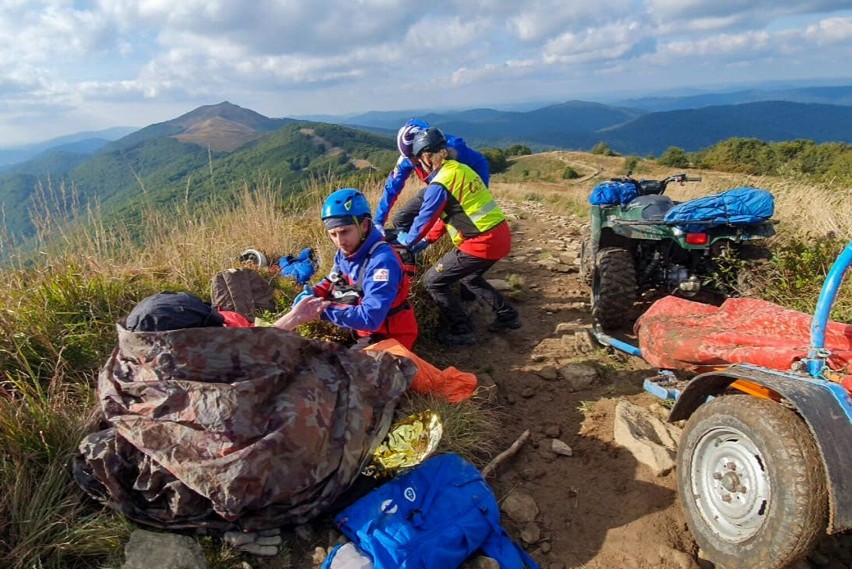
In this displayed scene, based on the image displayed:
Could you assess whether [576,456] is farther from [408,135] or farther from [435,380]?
[408,135]

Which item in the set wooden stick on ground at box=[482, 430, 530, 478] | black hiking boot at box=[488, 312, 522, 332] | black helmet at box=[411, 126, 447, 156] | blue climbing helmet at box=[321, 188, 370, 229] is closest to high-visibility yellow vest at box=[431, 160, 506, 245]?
black helmet at box=[411, 126, 447, 156]

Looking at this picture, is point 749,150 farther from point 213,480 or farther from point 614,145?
point 614,145

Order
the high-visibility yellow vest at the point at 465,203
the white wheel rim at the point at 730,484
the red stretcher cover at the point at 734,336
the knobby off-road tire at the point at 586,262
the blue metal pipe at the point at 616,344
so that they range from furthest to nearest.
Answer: the knobby off-road tire at the point at 586,262 < the high-visibility yellow vest at the point at 465,203 < the blue metal pipe at the point at 616,344 < the red stretcher cover at the point at 734,336 < the white wheel rim at the point at 730,484

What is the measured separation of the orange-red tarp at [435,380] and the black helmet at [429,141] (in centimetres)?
198

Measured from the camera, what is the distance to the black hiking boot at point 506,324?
476cm

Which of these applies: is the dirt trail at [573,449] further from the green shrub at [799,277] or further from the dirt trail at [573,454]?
the green shrub at [799,277]

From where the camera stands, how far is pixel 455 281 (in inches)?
177

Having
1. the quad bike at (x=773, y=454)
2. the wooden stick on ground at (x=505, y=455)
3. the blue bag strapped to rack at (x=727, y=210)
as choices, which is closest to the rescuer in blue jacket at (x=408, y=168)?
the blue bag strapped to rack at (x=727, y=210)

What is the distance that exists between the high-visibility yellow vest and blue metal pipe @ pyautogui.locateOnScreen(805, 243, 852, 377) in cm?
260

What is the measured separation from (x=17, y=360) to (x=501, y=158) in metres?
51.3

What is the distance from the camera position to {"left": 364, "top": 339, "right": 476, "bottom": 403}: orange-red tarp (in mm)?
3033

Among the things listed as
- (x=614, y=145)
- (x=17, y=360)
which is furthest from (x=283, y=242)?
(x=614, y=145)

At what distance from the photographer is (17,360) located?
2.91 metres

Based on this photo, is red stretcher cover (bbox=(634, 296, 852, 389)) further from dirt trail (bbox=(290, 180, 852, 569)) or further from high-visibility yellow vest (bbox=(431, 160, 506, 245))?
high-visibility yellow vest (bbox=(431, 160, 506, 245))
